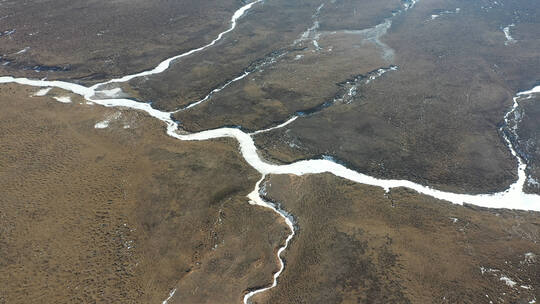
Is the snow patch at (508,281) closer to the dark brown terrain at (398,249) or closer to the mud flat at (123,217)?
the dark brown terrain at (398,249)

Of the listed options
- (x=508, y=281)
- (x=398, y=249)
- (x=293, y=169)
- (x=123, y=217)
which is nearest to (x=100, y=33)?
(x=123, y=217)

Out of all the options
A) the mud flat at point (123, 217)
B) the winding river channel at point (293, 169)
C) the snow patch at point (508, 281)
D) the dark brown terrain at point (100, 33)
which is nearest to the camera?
the snow patch at point (508, 281)

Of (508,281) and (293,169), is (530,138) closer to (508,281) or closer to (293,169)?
(508,281)

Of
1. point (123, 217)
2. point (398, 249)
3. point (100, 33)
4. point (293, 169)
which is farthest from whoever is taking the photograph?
point (100, 33)

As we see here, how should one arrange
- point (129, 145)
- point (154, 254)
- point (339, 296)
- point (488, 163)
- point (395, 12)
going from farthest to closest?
point (395, 12) → point (129, 145) → point (488, 163) → point (154, 254) → point (339, 296)

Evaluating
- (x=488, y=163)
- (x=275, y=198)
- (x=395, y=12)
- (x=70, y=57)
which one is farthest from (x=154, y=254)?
(x=395, y=12)

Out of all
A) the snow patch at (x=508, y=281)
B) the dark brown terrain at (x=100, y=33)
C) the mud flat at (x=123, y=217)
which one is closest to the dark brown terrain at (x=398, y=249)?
the snow patch at (x=508, y=281)

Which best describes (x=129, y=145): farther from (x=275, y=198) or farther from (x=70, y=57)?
(x=70, y=57)

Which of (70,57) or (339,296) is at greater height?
(70,57)

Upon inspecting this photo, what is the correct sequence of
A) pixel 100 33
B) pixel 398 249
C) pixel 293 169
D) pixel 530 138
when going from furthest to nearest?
pixel 100 33 → pixel 530 138 → pixel 293 169 → pixel 398 249

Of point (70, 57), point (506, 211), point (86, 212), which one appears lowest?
point (506, 211)

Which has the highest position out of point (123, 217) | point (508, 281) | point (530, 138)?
point (123, 217)
